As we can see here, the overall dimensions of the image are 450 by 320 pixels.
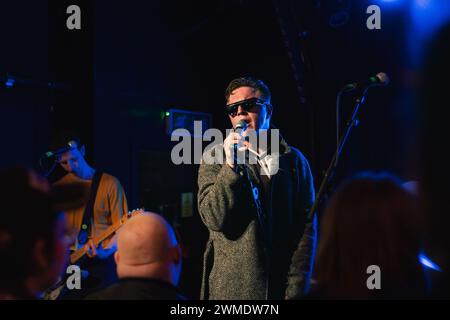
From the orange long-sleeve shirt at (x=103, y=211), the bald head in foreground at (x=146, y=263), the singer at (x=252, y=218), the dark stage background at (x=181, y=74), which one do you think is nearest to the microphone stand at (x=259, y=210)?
the singer at (x=252, y=218)

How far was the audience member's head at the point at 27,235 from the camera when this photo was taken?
1.13 meters

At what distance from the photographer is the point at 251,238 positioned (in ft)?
6.72

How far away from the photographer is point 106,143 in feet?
15.1

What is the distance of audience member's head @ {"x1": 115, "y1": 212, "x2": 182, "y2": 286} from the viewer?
5.14 feet

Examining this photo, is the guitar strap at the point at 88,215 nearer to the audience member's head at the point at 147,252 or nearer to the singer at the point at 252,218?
the singer at the point at 252,218

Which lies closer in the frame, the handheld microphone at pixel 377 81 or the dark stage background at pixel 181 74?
the handheld microphone at pixel 377 81

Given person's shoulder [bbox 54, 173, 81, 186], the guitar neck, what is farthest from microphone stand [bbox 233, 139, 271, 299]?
person's shoulder [bbox 54, 173, 81, 186]

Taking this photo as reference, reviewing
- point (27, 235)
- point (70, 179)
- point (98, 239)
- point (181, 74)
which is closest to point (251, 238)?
point (27, 235)

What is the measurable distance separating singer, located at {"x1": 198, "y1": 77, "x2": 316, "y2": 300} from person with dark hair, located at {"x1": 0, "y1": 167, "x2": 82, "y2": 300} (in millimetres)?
962

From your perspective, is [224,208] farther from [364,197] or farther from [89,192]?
[89,192]

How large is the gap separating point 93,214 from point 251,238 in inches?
95.6

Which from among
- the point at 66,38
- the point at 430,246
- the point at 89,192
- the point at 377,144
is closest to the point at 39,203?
the point at 430,246
